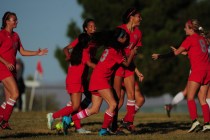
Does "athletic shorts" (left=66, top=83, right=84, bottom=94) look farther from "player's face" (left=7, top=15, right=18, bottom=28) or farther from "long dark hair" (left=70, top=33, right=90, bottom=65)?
"player's face" (left=7, top=15, right=18, bottom=28)

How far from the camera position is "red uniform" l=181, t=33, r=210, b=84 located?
12.3 m

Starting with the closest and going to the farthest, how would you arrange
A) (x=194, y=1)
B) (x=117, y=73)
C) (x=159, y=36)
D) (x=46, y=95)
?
(x=117, y=73), (x=46, y=95), (x=159, y=36), (x=194, y=1)

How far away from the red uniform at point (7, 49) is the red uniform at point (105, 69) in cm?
211

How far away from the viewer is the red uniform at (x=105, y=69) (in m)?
11.0

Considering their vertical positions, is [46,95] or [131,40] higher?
[131,40]

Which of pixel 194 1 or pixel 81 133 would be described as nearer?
pixel 81 133

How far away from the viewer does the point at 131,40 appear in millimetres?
12102

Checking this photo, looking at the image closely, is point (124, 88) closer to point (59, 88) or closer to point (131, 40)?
point (131, 40)

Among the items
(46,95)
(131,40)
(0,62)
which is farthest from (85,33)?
(46,95)

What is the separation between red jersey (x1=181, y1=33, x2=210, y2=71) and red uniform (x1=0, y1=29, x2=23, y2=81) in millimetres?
3429

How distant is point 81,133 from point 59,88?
24.0 metres

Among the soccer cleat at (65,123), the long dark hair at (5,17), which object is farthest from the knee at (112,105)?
the long dark hair at (5,17)

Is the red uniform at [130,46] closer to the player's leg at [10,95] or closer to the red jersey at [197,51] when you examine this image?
the red jersey at [197,51]

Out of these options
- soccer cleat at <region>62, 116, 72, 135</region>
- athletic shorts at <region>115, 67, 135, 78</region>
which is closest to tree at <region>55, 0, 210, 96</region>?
athletic shorts at <region>115, 67, 135, 78</region>
